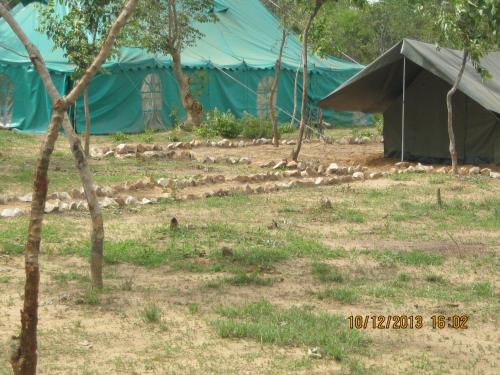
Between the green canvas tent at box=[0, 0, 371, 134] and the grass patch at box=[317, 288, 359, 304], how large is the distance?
1554cm

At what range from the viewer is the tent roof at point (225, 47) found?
22.6m

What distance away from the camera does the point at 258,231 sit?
9.21m

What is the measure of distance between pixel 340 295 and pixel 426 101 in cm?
1025

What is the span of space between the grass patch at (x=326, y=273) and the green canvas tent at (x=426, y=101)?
7.72 m

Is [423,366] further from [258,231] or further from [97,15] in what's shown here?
[97,15]

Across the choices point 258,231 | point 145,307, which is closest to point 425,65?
point 258,231

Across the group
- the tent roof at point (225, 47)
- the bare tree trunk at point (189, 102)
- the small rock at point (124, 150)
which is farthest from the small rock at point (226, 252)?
the bare tree trunk at point (189, 102)

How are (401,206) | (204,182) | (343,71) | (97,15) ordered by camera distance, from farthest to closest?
1. (343,71)
2. (97,15)
3. (204,182)
4. (401,206)

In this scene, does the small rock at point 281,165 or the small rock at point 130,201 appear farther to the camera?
the small rock at point 281,165

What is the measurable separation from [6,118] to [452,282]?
17.5 metres

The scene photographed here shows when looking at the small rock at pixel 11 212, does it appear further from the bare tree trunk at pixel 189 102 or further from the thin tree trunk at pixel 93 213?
the bare tree trunk at pixel 189 102

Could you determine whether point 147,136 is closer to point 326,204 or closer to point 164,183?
point 164,183

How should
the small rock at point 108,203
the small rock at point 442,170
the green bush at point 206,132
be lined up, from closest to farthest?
1. the small rock at point 108,203
2. the small rock at point 442,170
3. the green bush at point 206,132

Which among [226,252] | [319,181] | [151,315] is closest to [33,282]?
[151,315]
